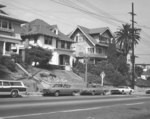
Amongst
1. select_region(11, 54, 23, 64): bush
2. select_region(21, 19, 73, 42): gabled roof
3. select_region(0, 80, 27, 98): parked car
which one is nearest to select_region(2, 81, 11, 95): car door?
select_region(0, 80, 27, 98): parked car

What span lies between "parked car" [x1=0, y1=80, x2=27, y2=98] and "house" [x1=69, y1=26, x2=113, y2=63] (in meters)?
39.0

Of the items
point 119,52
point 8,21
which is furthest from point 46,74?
point 119,52

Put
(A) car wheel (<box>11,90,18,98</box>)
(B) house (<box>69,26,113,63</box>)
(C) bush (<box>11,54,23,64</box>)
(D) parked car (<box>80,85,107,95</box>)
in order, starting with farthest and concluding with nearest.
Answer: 1. (B) house (<box>69,26,113,63</box>)
2. (C) bush (<box>11,54,23,64</box>)
3. (D) parked car (<box>80,85,107,95</box>)
4. (A) car wheel (<box>11,90,18,98</box>)

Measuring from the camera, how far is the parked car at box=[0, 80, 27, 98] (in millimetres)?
25688

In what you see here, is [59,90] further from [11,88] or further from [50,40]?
[50,40]

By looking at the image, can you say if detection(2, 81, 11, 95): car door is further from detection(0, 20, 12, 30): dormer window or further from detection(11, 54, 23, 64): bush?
detection(0, 20, 12, 30): dormer window

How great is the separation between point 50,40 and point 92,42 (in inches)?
573

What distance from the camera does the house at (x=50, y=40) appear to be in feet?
173

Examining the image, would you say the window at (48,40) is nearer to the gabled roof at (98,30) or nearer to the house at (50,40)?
the house at (50,40)

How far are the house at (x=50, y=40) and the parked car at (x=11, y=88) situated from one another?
24511 millimetres

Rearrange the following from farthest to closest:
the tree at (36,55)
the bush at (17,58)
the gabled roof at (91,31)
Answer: the gabled roof at (91,31)
the tree at (36,55)
the bush at (17,58)

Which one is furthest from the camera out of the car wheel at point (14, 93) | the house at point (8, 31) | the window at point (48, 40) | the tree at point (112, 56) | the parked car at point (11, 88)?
the tree at point (112, 56)

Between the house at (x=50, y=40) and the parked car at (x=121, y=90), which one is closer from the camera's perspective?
the parked car at (x=121, y=90)

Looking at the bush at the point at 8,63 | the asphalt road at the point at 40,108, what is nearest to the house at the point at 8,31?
the bush at the point at 8,63
